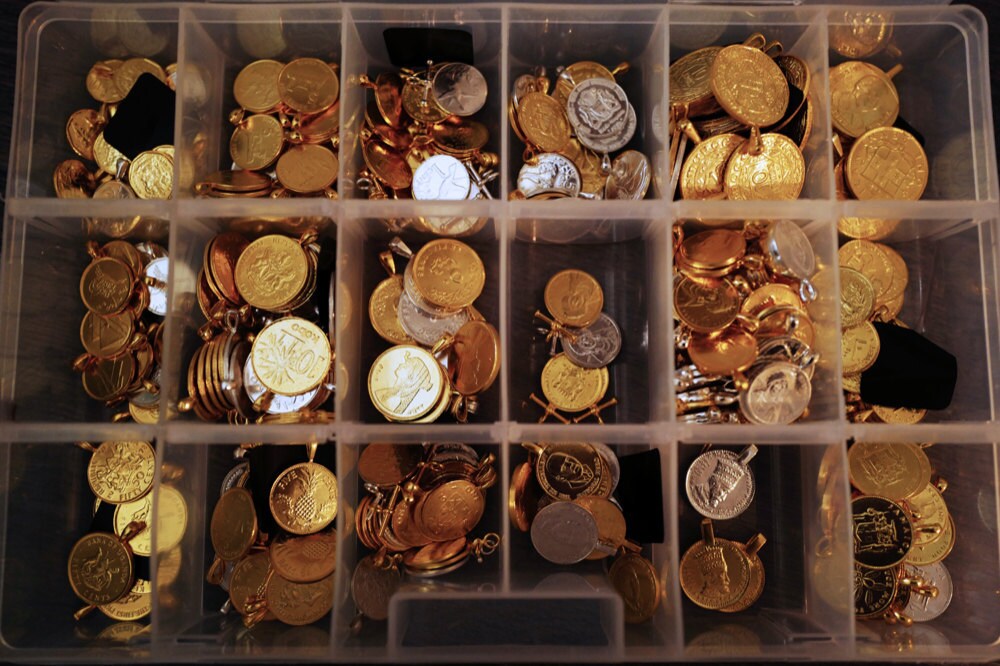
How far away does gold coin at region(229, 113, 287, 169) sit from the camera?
5.30 feet

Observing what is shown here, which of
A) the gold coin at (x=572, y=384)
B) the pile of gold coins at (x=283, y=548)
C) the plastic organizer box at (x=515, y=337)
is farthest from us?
the gold coin at (x=572, y=384)

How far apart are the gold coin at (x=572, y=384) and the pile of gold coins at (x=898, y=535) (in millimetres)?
622

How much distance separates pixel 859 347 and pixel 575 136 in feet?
2.92

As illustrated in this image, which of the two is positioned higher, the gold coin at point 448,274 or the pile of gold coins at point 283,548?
the gold coin at point 448,274

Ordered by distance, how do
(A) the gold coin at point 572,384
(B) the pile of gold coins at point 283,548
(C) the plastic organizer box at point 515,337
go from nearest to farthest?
(C) the plastic organizer box at point 515,337 → (B) the pile of gold coins at point 283,548 → (A) the gold coin at point 572,384

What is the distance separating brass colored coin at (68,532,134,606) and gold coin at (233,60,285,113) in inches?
45.0

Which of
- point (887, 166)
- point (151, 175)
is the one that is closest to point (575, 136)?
point (887, 166)

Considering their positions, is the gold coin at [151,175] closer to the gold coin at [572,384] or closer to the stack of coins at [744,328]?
the gold coin at [572,384]

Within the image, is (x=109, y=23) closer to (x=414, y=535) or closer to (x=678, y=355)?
(x=414, y=535)

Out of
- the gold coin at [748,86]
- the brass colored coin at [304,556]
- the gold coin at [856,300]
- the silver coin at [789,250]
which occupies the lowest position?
the brass colored coin at [304,556]

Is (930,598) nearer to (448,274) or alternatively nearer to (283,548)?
(448,274)

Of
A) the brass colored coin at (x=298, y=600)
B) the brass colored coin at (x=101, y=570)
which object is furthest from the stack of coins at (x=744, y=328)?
the brass colored coin at (x=101, y=570)

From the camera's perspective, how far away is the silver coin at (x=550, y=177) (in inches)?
62.6

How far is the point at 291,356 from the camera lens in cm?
147
